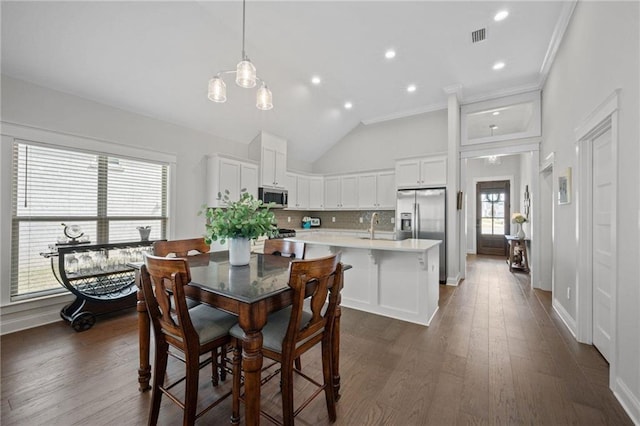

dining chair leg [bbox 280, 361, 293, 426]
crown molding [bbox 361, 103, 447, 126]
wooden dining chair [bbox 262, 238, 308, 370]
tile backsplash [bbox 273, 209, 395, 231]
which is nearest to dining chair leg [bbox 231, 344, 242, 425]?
dining chair leg [bbox 280, 361, 293, 426]

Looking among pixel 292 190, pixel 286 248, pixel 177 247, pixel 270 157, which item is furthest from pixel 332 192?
pixel 177 247

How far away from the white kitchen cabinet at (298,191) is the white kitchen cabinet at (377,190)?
4.29ft

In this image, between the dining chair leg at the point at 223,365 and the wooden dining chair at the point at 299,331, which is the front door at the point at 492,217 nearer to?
the wooden dining chair at the point at 299,331

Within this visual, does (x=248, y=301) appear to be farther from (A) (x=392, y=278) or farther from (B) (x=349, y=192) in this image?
(B) (x=349, y=192)

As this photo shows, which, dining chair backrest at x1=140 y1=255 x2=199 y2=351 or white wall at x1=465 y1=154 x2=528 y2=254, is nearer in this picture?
dining chair backrest at x1=140 y1=255 x2=199 y2=351

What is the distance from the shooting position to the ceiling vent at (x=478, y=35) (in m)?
3.33

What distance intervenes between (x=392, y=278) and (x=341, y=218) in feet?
12.0

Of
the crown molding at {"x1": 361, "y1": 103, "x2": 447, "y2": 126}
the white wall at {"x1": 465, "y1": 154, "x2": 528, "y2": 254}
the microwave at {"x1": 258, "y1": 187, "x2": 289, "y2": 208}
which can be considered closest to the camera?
the microwave at {"x1": 258, "y1": 187, "x2": 289, "y2": 208}

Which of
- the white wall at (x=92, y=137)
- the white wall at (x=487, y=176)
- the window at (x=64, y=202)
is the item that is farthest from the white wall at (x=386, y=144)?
the window at (x=64, y=202)

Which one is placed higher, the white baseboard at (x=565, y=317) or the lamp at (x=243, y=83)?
the lamp at (x=243, y=83)

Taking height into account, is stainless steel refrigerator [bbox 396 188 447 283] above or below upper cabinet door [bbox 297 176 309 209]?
below

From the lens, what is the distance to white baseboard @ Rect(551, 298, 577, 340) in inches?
109

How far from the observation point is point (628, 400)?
66.4 inches

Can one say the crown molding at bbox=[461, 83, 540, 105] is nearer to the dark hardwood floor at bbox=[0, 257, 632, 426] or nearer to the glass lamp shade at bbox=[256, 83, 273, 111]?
the dark hardwood floor at bbox=[0, 257, 632, 426]
